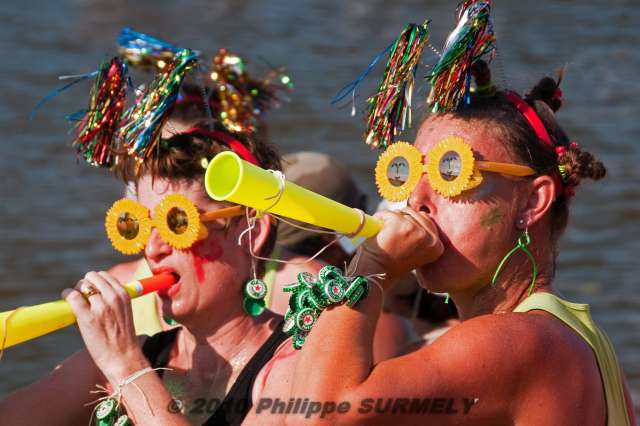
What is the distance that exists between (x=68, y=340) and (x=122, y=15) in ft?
21.2

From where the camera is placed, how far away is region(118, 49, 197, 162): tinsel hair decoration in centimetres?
351

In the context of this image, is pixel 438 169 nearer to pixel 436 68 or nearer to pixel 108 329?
pixel 436 68

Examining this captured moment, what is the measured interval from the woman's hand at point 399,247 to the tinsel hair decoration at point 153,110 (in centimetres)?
93

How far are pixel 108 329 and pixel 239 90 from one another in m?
1.61

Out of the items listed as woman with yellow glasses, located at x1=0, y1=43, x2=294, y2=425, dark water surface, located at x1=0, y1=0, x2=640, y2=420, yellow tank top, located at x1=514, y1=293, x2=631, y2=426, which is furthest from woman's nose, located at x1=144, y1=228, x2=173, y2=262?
dark water surface, located at x1=0, y1=0, x2=640, y2=420

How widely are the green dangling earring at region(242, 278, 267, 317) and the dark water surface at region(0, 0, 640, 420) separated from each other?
130 inches

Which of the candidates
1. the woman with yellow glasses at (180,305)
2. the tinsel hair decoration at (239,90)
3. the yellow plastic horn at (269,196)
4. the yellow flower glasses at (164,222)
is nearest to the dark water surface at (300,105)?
the tinsel hair decoration at (239,90)

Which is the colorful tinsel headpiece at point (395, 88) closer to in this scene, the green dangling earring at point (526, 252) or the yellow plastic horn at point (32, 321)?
the green dangling earring at point (526, 252)

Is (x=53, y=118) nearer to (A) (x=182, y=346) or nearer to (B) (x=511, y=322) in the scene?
(A) (x=182, y=346)

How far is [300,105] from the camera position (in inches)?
400

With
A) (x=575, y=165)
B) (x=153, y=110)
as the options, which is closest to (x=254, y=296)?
(x=153, y=110)

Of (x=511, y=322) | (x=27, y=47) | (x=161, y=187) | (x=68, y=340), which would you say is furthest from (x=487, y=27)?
(x=27, y=47)

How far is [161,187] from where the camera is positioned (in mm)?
3516

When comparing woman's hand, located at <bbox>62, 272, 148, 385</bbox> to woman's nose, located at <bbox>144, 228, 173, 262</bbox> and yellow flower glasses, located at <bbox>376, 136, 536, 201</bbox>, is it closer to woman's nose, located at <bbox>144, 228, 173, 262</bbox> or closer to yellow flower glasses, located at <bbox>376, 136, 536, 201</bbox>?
woman's nose, located at <bbox>144, 228, 173, 262</bbox>
